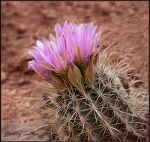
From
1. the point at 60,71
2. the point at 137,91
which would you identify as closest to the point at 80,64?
the point at 60,71

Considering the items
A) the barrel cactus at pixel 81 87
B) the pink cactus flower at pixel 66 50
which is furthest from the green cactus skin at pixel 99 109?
the pink cactus flower at pixel 66 50

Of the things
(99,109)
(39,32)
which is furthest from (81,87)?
(39,32)

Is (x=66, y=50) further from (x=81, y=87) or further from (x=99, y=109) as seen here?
(x=99, y=109)

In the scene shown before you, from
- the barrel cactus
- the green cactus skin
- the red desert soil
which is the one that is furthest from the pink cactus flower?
the red desert soil

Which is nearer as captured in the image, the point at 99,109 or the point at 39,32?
the point at 99,109

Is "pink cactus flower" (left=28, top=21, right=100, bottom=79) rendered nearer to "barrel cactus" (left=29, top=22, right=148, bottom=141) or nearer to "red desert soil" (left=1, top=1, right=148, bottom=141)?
"barrel cactus" (left=29, top=22, right=148, bottom=141)

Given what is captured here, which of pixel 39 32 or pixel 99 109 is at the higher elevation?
pixel 39 32

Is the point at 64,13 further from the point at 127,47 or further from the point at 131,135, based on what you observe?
the point at 131,135
